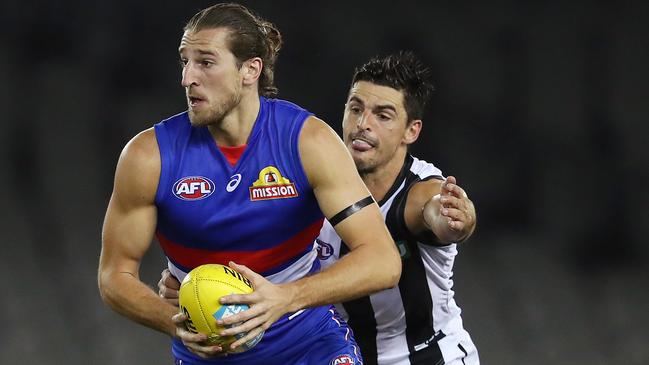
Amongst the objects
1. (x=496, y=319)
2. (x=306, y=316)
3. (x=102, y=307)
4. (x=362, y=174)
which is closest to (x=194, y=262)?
(x=306, y=316)

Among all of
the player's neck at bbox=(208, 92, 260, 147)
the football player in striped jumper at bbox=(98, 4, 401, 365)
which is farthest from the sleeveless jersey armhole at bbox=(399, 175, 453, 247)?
the player's neck at bbox=(208, 92, 260, 147)

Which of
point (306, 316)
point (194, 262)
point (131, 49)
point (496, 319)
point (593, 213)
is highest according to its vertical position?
point (131, 49)

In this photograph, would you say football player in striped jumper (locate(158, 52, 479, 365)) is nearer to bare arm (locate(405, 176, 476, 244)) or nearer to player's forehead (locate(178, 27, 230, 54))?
bare arm (locate(405, 176, 476, 244))

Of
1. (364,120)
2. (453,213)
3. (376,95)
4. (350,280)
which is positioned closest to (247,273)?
→ (350,280)

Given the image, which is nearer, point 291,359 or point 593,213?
point 291,359

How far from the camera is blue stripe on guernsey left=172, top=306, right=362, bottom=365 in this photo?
3.99 meters

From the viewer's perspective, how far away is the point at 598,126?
7.46 m

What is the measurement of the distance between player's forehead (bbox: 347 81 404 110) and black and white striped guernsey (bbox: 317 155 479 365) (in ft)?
1.10

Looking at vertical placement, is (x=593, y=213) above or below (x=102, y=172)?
below

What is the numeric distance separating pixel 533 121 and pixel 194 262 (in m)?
4.01

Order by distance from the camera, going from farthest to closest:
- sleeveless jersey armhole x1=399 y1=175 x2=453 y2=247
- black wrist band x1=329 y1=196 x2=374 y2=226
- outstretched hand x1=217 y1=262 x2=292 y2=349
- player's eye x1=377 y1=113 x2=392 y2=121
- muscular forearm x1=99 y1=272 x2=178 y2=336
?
player's eye x1=377 y1=113 x2=392 y2=121, sleeveless jersey armhole x1=399 y1=175 x2=453 y2=247, black wrist band x1=329 y1=196 x2=374 y2=226, muscular forearm x1=99 y1=272 x2=178 y2=336, outstretched hand x1=217 y1=262 x2=292 y2=349

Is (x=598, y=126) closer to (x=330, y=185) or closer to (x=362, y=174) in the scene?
(x=362, y=174)

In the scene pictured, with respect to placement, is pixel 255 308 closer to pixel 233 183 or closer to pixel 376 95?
pixel 233 183

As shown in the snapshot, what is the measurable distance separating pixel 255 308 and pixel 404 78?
1.99 m
